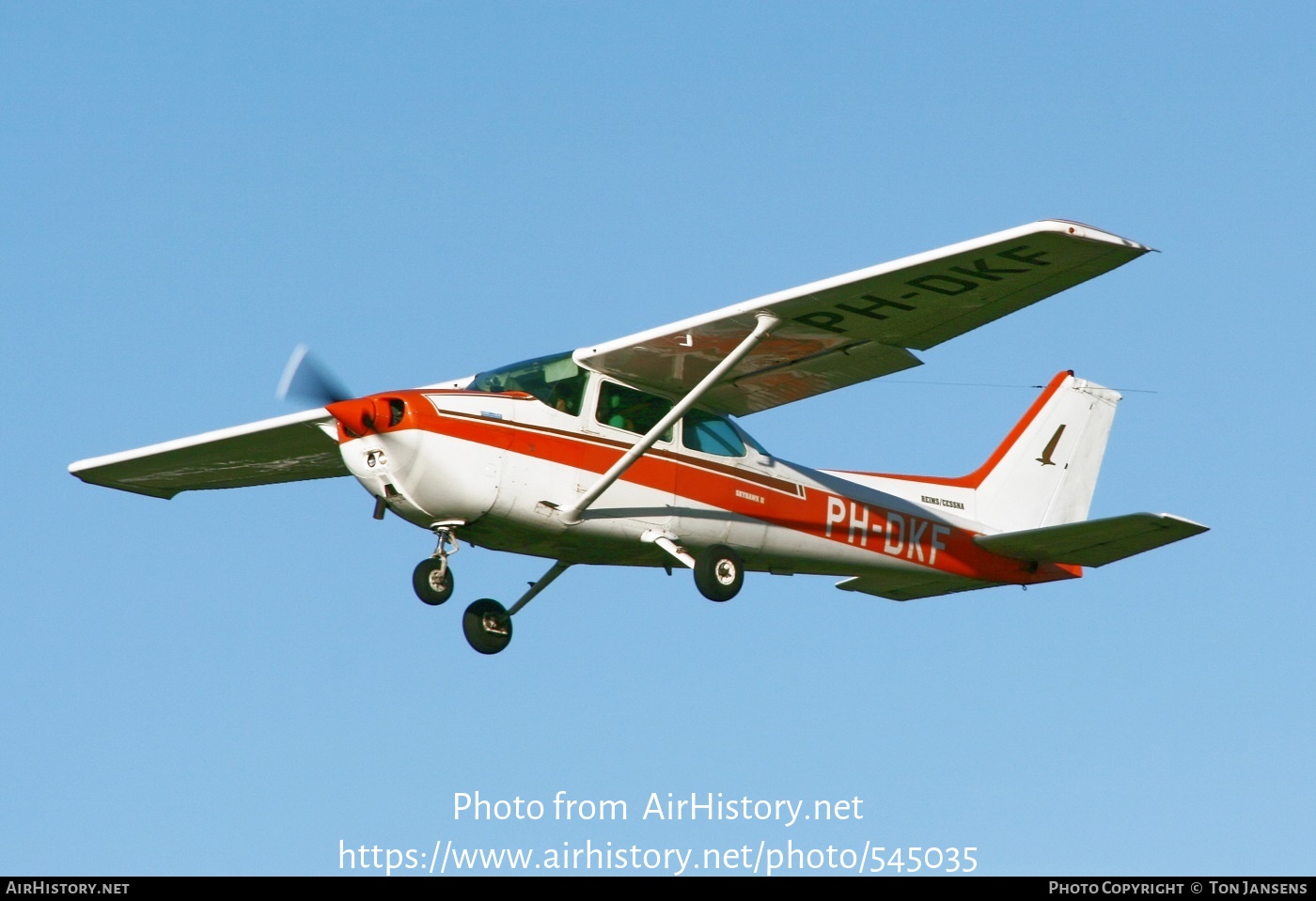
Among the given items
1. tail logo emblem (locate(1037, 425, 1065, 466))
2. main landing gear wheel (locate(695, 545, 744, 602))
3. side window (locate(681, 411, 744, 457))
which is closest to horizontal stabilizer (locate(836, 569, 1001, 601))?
tail logo emblem (locate(1037, 425, 1065, 466))

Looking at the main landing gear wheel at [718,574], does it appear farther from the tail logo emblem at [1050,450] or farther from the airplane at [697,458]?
the tail logo emblem at [1050,450]

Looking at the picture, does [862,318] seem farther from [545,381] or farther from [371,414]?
[371,414]

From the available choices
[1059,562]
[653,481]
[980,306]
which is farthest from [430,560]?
[1059,562]

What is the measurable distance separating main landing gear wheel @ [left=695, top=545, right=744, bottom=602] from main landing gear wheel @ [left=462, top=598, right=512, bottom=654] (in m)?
1.74

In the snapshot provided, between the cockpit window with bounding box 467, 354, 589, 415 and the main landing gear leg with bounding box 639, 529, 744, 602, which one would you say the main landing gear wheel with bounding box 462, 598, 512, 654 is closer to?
the main landing gear leg with bounding box 639, 529, 744, 602

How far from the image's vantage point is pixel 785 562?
15.8 m

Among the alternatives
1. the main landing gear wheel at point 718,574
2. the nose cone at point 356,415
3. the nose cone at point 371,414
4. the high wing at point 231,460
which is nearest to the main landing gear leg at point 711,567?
the main landing gear wheel at point 718,574

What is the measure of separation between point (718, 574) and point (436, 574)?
2283 millimetres

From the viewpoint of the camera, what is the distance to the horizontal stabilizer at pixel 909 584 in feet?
55.3

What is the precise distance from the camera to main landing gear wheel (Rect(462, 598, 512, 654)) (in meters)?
15.1

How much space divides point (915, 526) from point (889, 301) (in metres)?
3.71

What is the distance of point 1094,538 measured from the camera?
1576 cm

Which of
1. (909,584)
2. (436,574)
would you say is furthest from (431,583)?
(909,584)

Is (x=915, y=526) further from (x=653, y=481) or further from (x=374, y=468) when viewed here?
(x=374, y=468)
